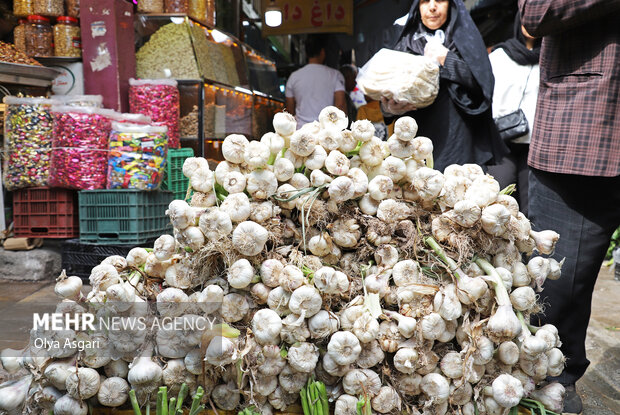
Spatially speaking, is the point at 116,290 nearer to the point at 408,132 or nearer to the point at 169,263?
the point at 169,263

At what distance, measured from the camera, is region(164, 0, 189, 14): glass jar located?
207 inches

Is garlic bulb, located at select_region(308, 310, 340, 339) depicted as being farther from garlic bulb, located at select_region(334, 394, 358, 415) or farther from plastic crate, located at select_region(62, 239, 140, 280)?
plastic crate, located at select_region(62, 239, 140, 280)

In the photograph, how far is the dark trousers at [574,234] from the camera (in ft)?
7.07

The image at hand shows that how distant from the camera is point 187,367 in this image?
1424mm

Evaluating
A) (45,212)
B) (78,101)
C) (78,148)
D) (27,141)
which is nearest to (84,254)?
(45,212)

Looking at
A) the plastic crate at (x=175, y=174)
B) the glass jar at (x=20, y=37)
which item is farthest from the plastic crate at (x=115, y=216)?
the glass jar at (x=20, y=37)

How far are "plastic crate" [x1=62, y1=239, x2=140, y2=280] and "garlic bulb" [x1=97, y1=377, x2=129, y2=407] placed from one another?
2.57 m

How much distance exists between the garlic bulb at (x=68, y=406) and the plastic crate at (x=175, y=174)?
3.00 metres

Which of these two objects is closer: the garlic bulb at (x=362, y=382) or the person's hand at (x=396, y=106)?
the garlic bulb at (x=362, y=382)

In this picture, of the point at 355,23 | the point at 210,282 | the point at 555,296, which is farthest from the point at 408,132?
the point at 355,23

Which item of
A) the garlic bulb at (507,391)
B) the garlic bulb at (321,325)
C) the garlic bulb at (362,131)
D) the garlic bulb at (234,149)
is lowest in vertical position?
the garlic bulb at (507,391)

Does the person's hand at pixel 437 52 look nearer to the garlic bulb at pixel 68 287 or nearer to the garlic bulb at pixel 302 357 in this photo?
the garlic bulb at pixel 302 357

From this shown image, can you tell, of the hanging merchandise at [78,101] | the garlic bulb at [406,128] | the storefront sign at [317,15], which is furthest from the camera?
the storefront sign at [317,15]

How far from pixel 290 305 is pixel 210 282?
278mm
